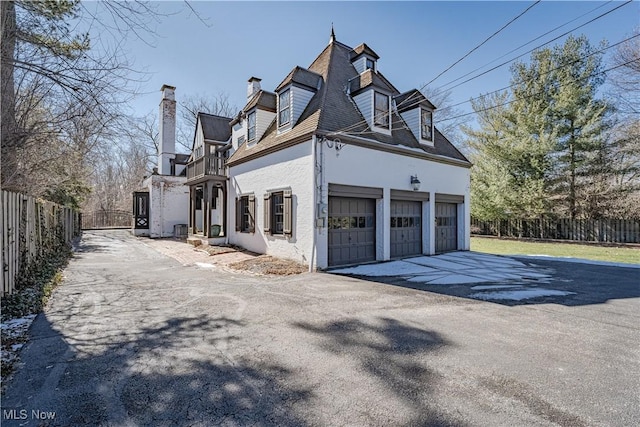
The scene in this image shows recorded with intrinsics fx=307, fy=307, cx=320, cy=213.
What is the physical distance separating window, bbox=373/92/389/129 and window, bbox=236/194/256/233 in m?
5.72

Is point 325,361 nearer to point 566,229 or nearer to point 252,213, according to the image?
point 252,213

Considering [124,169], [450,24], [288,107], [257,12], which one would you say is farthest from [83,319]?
[124,169]

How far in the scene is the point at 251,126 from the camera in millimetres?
13820

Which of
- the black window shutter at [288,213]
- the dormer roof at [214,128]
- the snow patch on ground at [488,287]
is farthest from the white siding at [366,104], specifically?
the dormer roof at [214,128]

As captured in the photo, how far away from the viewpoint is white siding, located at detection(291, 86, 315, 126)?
36.0 ft

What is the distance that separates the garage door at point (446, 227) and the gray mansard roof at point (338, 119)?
7.03 ft

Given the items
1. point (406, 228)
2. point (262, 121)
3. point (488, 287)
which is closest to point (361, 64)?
point (262, 121)

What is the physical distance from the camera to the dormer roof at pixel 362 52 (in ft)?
42.3

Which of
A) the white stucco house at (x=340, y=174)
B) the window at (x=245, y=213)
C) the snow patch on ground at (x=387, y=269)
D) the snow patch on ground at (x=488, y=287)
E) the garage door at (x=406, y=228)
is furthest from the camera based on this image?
the window at (x=245, y=213)

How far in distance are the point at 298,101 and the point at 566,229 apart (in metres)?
18.4

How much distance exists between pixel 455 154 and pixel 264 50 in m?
9.89

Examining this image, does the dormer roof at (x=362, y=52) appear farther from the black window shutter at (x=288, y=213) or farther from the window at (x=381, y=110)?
the black window shutter at (x=288, y=213)

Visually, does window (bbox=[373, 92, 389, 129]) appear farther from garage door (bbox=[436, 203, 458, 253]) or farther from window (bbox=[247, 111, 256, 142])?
window (bbox=[247, 111, 256, 142])

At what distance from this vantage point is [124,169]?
38.6m
